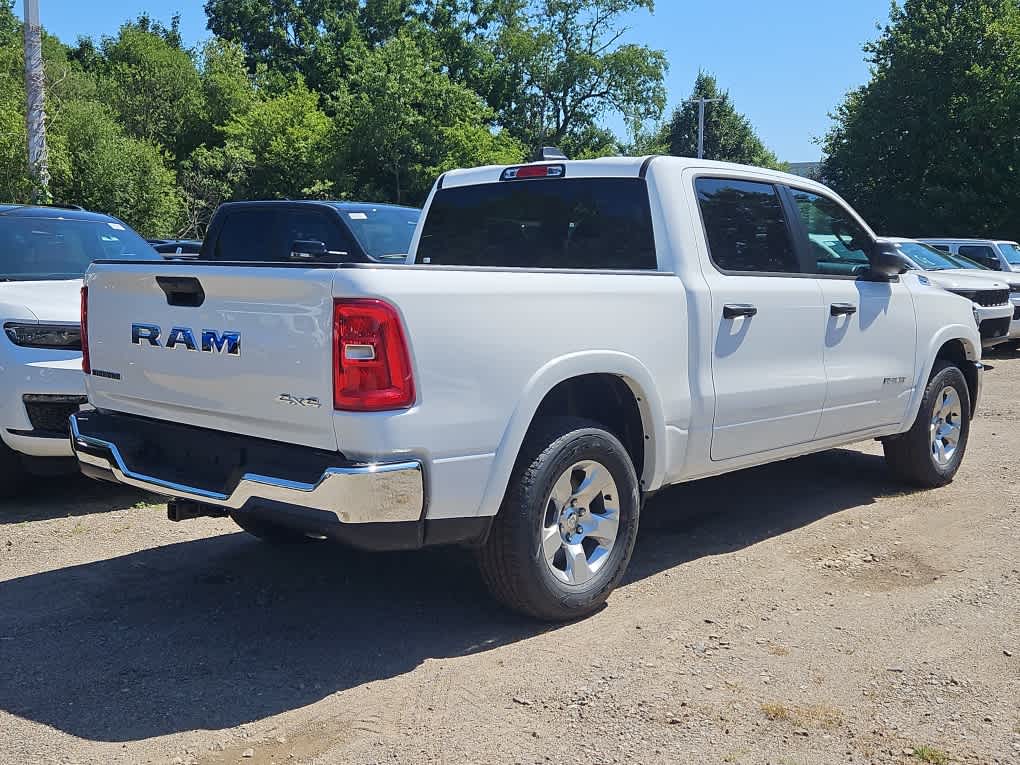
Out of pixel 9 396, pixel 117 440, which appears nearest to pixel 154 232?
pixel 9 396

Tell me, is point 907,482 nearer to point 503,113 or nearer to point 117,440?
point 117,440

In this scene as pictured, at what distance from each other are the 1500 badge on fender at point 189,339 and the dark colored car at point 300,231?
4.11 metres

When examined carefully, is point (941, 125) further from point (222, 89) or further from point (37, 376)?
point (37, 376)

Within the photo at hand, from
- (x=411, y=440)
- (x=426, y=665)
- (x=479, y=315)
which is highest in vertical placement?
(x=479, y=315)

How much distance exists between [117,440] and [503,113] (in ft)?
165

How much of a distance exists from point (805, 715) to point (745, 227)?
256 centimetres

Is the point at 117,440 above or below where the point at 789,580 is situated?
above

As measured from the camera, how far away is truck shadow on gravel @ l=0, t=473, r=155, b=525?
20.2 feet

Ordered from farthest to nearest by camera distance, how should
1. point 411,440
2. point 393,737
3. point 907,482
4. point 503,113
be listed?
point 503,113 < point 907,482 < point 411,440 < point 393,737

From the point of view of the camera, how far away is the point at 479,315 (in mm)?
3779

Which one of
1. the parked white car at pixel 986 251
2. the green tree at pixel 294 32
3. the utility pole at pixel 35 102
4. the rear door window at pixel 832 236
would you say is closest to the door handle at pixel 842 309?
the rear door window at pixel 832 236

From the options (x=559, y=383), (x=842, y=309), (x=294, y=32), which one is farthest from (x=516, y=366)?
(x=294, y=32)

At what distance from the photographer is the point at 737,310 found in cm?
488

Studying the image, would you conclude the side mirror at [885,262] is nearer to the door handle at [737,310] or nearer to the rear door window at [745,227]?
the rear door window at [745,227]
